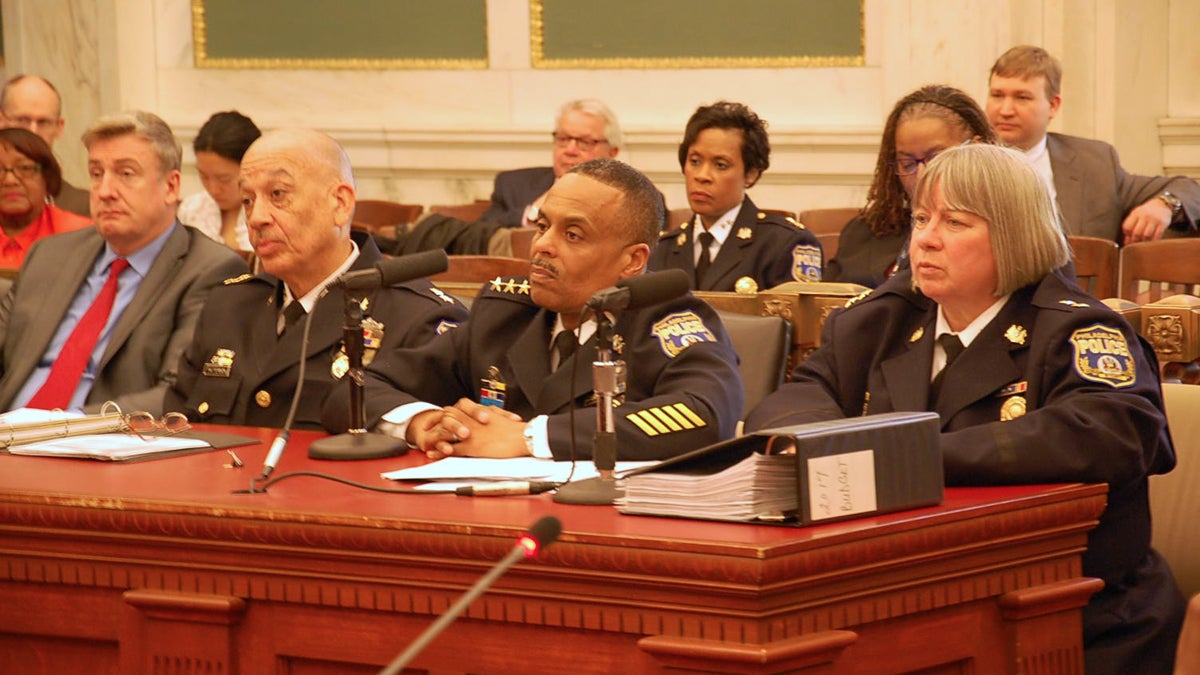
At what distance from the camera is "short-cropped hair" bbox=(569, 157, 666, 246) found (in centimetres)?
306

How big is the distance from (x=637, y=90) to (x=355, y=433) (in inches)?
217

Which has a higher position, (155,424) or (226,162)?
(226,162)

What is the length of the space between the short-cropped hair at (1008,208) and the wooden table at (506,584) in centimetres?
43

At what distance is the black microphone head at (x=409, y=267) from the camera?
2756mm

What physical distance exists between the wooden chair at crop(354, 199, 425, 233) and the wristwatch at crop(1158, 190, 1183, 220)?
135 inches

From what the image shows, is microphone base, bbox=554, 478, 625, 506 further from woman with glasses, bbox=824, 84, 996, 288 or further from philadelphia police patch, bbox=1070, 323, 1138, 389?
woman with glasses, bbox=824, 84, 996, 288

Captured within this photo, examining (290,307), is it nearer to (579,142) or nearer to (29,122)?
(579,142)

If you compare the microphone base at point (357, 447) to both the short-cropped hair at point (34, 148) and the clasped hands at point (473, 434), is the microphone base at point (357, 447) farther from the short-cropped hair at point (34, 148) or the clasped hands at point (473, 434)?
the short-cropped hair at point (34, 148)

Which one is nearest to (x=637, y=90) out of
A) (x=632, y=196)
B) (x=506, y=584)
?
(x=632, y=196)

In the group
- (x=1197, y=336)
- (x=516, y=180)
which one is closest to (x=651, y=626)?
(x=1197, y=336)

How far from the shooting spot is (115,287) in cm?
415

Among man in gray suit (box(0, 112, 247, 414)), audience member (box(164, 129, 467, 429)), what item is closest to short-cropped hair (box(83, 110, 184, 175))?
man in gray suit (box(0, 112, 247, 414))

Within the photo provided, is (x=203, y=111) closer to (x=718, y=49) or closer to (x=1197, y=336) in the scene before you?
(x=718, y=49)

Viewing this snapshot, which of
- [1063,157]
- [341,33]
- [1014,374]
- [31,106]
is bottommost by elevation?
[1014,374]
